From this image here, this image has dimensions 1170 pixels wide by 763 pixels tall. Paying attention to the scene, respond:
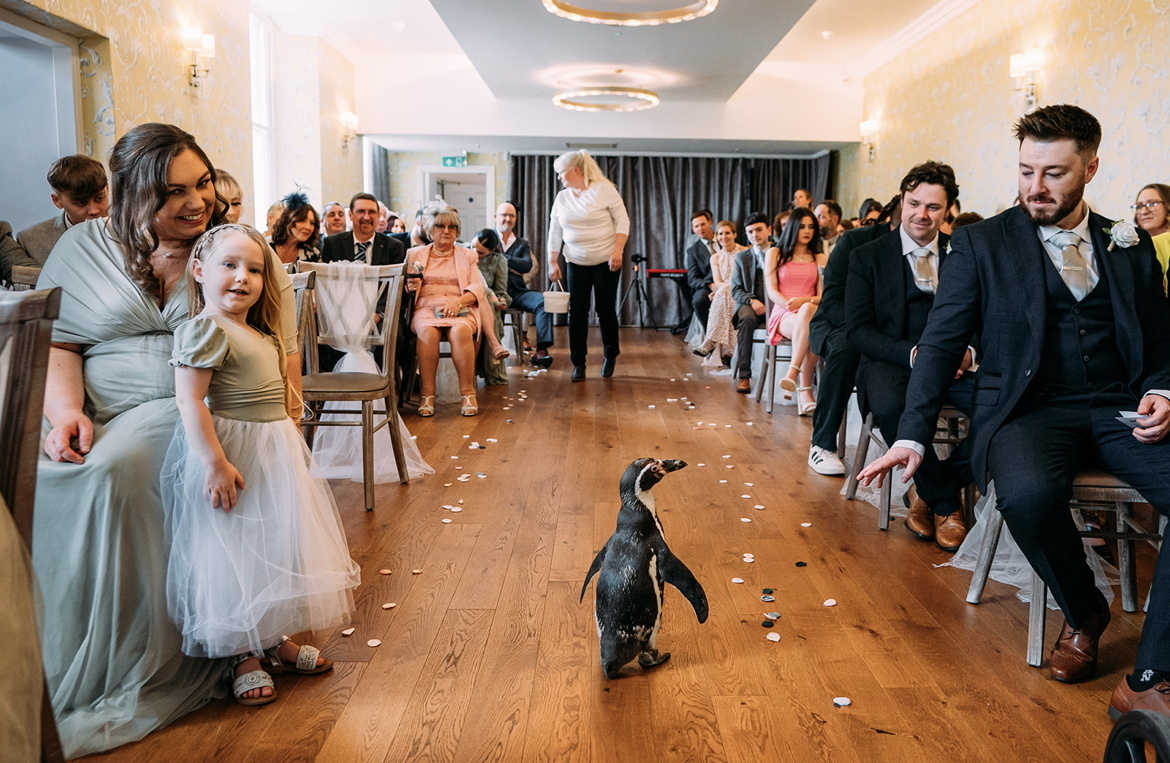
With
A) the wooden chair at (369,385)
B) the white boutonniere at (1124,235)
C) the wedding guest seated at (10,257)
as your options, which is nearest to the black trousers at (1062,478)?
the white boutonniere at (1124,235)

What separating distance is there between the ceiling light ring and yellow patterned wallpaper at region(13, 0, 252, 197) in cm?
306

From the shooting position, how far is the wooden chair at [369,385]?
3.17 metres

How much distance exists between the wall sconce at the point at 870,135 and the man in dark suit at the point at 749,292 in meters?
3.33

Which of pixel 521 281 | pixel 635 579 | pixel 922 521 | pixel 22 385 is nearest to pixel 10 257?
pixel 22 385

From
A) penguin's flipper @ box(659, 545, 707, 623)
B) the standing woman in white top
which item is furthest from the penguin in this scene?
the standing woman in white top

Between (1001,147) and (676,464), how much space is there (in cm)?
547

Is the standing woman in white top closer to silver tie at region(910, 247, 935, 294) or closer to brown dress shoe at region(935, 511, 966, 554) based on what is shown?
silver tie at region(910, 247, 935, 294)

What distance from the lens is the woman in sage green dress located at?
1688 millimetres

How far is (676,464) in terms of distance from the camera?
1984mm

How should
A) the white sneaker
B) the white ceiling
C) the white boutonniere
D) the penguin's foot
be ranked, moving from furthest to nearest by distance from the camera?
the white ceiling, the white sneaker, the white boutonniere, the penguin's foot

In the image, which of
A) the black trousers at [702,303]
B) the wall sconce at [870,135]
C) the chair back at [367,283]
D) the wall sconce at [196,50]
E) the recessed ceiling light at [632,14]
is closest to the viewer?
the chair back at [367,283]

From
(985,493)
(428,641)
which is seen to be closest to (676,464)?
(428,641)

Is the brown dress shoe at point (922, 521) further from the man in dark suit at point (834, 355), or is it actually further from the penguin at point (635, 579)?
the penguin at point (635, 579)

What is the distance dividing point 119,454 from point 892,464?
1.68 meters
